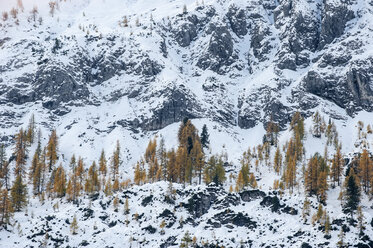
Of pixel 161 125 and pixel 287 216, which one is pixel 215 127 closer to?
pixel 161 125

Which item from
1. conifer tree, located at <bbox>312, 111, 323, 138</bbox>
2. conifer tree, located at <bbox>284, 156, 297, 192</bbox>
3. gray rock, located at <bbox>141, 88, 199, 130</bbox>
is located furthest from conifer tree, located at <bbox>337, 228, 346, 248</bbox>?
gray rock, located at <bbox>141, 88, 199, 130</bbox>

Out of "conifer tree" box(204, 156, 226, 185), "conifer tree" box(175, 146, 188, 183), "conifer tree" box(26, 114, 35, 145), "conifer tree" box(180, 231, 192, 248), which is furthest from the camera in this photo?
"conifer tree" box(26, 114, 35, 145)

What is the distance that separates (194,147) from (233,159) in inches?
1073

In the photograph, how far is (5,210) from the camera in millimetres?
100312

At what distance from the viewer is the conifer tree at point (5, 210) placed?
318 feet

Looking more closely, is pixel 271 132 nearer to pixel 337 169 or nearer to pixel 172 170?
pixel 337 169

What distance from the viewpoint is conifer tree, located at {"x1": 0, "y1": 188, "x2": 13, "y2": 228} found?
97.0 metres

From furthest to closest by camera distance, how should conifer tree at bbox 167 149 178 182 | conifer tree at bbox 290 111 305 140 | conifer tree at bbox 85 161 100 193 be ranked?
conifer tree at bbox 290 111 305 140
conifer tree at bbox 167 149 178 182
conifer tree at bbox 85 161 100 193

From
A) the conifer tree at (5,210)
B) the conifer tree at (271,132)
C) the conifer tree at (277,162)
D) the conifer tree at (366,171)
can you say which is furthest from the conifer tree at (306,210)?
the conifer tree at (271,132)

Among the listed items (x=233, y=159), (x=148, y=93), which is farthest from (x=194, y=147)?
(x=148, y=93)

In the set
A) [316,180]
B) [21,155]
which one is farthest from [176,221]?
[21,155]

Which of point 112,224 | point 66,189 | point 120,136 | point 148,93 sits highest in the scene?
point 148,93

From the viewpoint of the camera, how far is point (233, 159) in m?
157

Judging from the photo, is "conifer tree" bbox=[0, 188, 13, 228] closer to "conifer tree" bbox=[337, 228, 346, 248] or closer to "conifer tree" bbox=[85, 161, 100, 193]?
"conifer tree" bbox=[85, 161, 100, 193]
